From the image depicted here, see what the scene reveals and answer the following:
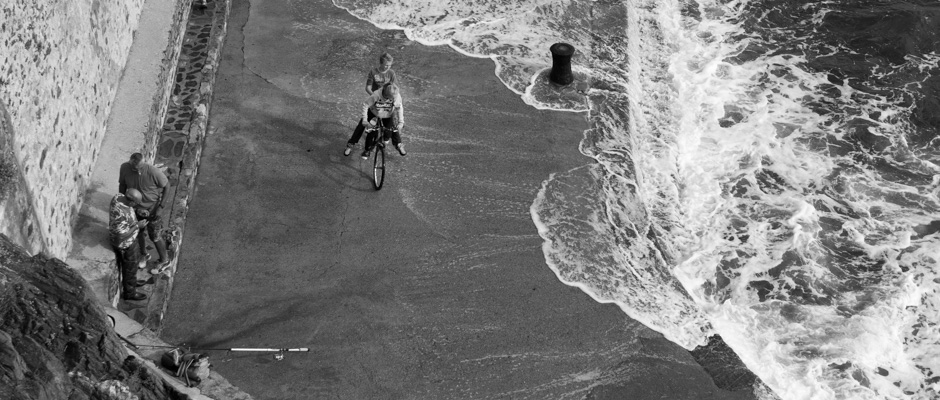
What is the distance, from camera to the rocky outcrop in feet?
21.9

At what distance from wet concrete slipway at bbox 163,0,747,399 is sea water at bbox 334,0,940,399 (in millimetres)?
554

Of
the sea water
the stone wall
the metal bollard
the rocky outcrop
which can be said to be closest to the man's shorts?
the stone wall

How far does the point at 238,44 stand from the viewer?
589 inches

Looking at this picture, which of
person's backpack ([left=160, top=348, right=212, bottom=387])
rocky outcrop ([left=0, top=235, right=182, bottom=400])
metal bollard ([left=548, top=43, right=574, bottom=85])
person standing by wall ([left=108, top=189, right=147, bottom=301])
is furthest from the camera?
metal bollard ([left=548, top=43, right=574, bottom=85])

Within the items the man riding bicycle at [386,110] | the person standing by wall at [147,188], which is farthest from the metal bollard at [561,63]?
the person standing by wall at [147,188]

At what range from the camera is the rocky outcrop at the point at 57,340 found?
6.66m

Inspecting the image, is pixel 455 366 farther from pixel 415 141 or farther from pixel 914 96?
pixel 914 96

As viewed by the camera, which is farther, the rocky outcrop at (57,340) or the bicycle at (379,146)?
the bicycle at (379,146)

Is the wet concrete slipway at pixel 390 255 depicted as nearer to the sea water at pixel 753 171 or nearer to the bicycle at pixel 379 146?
the bicycle at pixel 379 146

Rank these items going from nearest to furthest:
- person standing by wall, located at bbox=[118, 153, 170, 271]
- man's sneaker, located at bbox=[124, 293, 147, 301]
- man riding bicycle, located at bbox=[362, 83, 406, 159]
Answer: person standing by wall, located at bbox=[118, 153, 170, 271] → man's sneaker, located at bbox=[124, 293, 147, 301] → man riding bicycle, located at bbox=[362, 83, 406, 159]

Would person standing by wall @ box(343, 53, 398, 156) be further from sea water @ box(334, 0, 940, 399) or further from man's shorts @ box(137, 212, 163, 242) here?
man's shorts @ box(137, 212, 163, 242)

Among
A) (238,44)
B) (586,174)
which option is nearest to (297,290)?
(586,174)

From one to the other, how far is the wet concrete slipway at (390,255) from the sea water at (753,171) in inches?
21.8

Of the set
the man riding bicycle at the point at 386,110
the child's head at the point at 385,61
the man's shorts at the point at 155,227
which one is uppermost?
Result: the child's head at the point at 385,61
